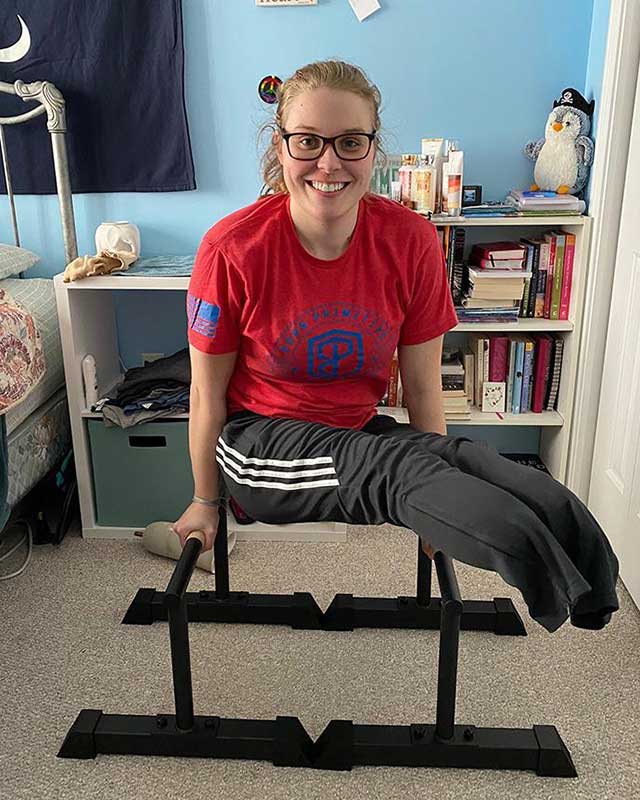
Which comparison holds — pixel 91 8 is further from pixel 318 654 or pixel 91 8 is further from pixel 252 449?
pixel 318 654

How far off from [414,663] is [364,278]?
0.87 m

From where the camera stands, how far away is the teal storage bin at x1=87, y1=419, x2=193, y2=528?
223 centimetres

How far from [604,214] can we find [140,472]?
1477mm

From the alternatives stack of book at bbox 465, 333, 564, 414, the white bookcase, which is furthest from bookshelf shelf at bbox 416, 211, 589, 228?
stack of book at bbox 465, 333, 564, 414

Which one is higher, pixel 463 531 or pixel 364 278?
pixel 364 278

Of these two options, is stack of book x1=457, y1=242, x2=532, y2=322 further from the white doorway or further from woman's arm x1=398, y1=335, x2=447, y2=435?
woman's arm x1=398, y1=335, x2=447, y2=435

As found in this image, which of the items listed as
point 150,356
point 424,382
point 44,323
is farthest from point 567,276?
point 44,323

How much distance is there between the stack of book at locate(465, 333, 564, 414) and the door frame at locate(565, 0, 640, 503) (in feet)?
0.33

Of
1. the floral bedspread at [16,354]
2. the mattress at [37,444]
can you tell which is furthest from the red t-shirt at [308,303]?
the mattress at [37,444]

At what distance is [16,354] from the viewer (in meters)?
1.85

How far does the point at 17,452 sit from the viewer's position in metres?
2.04

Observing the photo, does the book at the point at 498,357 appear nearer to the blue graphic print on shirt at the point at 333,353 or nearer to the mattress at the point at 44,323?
the blue graphic print on shirt at the point at 333,353

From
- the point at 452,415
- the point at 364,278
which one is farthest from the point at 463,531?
the point at 452,415

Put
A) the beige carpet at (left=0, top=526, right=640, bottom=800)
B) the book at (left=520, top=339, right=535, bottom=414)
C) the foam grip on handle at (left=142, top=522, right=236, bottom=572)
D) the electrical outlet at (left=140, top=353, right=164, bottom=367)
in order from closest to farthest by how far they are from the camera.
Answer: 1. the beige carpet at (left=0, top=526, right=640, bottom=800)
2. the foam grip on handle at (left=142, top=522, right=236, bottom=572)
3. the book at (left=520, top=339, right=535, bottom=414)
4. the electrical outlet at (left=140, top=353, right=164, bottom=367)
